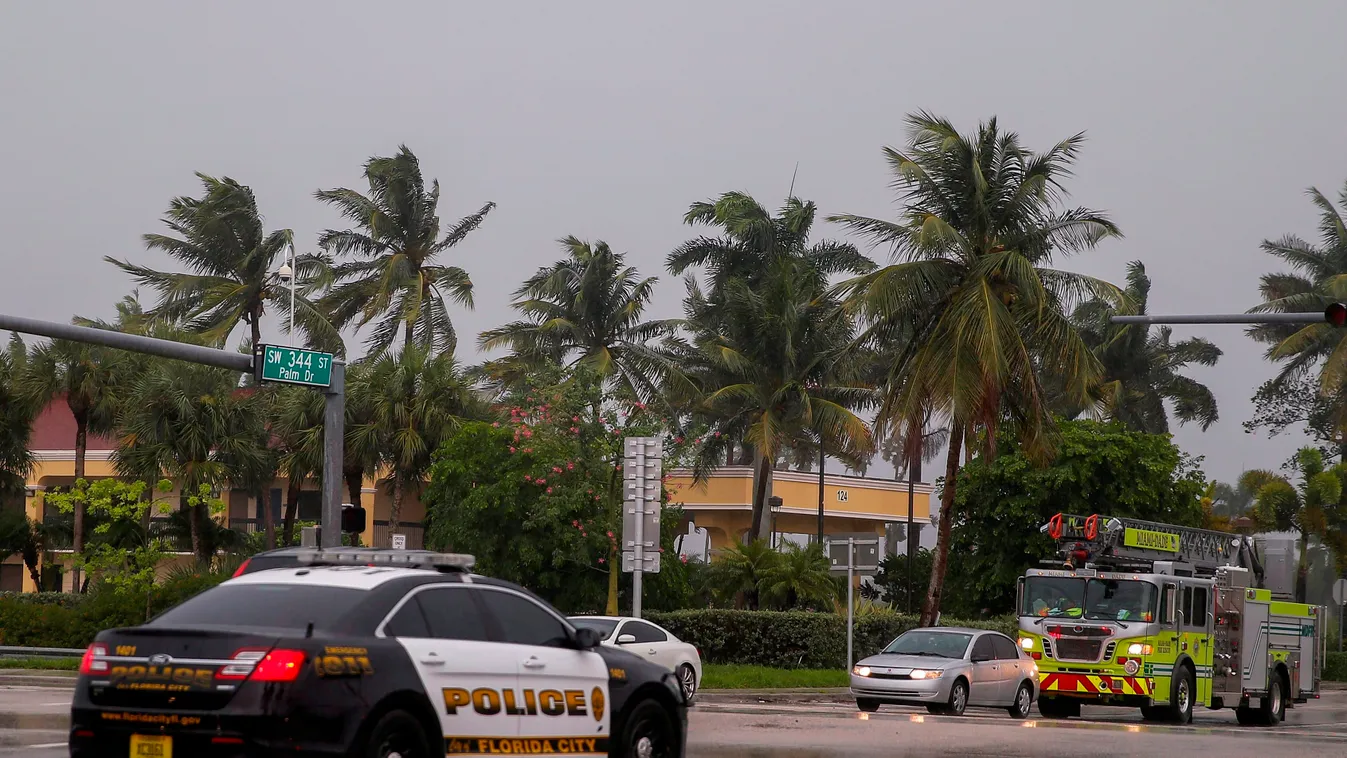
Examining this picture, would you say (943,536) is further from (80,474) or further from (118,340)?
(80,474)

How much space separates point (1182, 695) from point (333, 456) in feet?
44.3

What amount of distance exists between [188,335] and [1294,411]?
43.5m

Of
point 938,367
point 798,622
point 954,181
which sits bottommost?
point 798,622

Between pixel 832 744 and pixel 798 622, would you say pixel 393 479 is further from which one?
pixel 832 744

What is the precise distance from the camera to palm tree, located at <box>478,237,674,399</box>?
1939 inches

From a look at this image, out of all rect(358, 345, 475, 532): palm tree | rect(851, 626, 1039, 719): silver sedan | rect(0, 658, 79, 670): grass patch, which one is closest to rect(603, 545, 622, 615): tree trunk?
rect(358, 345, 475, 532): palm tree

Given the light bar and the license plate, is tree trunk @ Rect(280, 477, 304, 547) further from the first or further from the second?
the license plate

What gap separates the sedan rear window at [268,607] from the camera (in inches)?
359

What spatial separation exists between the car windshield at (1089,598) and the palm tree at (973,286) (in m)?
8.13

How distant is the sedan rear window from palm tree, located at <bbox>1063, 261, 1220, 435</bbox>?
53.1m

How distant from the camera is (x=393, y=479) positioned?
1730 inches

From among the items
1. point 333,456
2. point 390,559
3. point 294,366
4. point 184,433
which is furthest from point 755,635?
point 390,559

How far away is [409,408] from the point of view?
4200cm

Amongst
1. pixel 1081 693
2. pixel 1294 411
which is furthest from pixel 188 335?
pixel 1294 411
